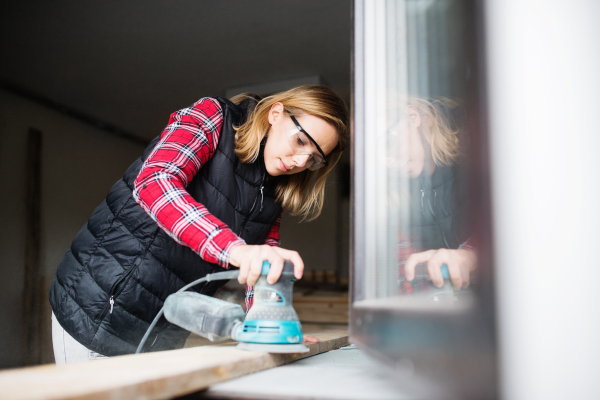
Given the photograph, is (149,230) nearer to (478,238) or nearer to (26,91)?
(478,238)

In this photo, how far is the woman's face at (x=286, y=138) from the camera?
4.09ft

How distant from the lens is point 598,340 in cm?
30

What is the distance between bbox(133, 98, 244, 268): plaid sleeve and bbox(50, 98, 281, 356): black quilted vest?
3.7 inches

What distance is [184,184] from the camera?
3.48ft

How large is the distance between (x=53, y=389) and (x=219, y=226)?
0.52 m

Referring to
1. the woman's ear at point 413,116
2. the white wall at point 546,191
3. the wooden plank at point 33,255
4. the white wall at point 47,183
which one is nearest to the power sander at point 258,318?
the woman's ear at point 413,116

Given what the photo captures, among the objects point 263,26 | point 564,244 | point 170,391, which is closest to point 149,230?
point 170,391

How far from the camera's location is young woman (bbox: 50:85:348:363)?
3.49 feet

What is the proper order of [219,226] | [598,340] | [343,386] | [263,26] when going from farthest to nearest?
[263,26], [219,226], [343,386], [598,340]

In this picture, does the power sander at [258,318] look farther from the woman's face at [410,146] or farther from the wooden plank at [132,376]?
the woman's face at [410,146]

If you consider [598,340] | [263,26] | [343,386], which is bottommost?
[343,386]

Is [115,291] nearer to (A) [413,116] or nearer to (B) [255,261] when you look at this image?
(B) [255,261]

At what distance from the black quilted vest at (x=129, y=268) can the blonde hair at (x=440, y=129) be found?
0.81 meters

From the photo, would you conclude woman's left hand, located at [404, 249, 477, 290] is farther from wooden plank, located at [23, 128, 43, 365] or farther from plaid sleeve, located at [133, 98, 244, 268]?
wooden plank, located at [23, 128, 43, 365]
